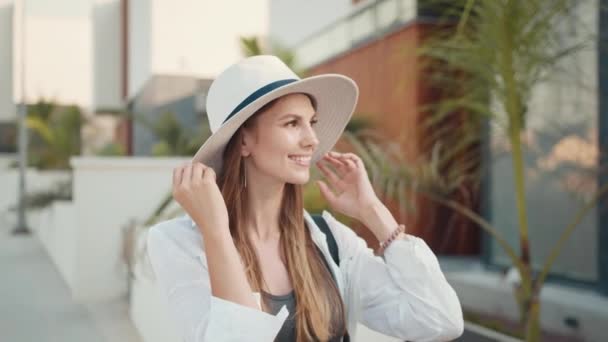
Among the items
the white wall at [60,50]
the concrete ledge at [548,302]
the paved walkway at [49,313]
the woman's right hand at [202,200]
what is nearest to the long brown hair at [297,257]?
the woman's right hand at [202,200]

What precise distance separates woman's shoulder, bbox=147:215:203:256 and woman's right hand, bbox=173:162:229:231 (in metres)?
0.13

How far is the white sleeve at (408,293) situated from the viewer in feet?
5.52

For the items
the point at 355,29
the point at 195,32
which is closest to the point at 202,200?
the point at 355,29

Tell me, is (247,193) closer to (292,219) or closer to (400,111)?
(292,219)

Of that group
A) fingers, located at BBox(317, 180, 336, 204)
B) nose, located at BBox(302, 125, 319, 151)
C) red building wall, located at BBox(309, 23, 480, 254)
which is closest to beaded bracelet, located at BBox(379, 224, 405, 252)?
fingers, located at BBox(317, 180, 336, 204)

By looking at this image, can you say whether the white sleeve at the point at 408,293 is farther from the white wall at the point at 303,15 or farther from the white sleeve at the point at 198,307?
the white wall at the point at 303,15

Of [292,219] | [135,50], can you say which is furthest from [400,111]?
[135,50]

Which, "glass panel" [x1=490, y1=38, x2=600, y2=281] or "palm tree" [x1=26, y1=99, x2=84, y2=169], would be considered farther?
"palm tree" [x1=26, y1=99, x2=84, y2=169]

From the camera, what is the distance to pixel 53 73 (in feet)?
78.9

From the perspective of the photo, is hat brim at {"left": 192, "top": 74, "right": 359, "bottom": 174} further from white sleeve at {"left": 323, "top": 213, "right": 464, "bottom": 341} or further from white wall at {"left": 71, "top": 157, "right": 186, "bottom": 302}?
white wall at {"left": 71, "top": 157, "right": 186, "bottom": 302}

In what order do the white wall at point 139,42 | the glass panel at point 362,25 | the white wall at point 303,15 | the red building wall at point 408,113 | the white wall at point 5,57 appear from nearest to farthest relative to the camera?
the red building wall at point 408,113, the glass panel at point 362,25, the white wall at point 303,15, the white wall at point 139,42, the white wall at point 5,57

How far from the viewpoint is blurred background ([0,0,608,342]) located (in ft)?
9.44

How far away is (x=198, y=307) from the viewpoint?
153cm

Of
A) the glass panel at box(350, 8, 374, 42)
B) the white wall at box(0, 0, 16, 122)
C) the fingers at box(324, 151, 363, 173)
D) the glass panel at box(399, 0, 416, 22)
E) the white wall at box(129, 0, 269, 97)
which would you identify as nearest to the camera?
the fingers at box(324, 151, 363, 173)
